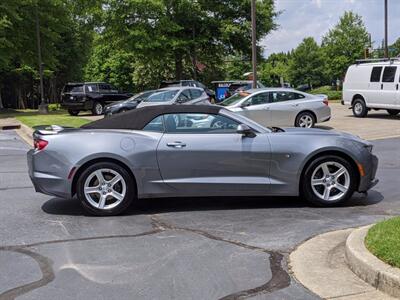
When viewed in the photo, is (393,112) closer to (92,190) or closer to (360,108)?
(360,108)

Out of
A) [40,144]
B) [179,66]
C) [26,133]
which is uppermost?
[179,66]

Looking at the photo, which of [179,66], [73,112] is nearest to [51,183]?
[73,112]

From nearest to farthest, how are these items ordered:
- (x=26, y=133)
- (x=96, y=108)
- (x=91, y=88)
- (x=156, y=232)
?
1. (x=156, y=232)
2. (x=26, y=133)
3. (x=96, y=108)
4. (x=91, y=88)

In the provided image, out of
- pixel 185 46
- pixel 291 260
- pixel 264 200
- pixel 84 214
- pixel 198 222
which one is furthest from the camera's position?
pixel 185 46

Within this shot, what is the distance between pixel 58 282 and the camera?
178 inches

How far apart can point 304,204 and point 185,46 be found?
106ft

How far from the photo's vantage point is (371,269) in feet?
14.0

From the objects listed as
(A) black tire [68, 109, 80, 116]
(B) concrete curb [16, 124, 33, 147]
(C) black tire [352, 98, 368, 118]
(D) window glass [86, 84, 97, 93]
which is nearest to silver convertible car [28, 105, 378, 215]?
(B) concrete curb [16, 124, 33, 147]

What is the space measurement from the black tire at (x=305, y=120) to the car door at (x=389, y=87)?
176 inches

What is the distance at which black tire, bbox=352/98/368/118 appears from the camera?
71.1ft

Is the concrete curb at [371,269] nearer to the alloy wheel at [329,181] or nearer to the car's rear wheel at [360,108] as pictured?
the alloy wheel at [329,181]

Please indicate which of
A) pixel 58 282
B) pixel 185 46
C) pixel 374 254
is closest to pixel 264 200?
pixel 374 254

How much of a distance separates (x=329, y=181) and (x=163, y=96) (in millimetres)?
14318

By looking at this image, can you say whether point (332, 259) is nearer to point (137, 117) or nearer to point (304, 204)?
point (304, 204)
